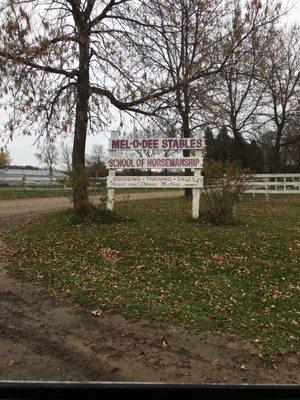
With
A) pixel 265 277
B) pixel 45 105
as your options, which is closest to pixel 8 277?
pixel 265 277

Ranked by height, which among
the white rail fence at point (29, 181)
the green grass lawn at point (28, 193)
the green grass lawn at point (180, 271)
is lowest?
the green grass lawn at point (180, 271)

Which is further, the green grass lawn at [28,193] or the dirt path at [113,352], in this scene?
the green grass lawn at [28,193]

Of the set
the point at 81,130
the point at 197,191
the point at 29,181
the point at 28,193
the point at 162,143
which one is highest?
the point at 81,130

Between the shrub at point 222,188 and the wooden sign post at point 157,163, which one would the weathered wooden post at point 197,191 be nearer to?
the wooden sign post at point 157,163

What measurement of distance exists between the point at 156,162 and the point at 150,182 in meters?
0.66

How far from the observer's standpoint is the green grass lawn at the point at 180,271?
5945mm

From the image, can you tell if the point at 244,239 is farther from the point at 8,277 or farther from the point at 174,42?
the point at 174,42

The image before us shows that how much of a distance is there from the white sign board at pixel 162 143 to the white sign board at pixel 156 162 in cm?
30

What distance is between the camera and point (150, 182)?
13.4 meters

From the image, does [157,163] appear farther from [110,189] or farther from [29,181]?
[29,181]

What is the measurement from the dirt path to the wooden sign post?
23.3 ft

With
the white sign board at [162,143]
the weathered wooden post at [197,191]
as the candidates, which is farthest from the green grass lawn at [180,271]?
the white sign board at [162,143]

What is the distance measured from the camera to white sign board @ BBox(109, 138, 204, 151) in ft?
42.4

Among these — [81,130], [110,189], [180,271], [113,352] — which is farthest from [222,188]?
[113,352]
